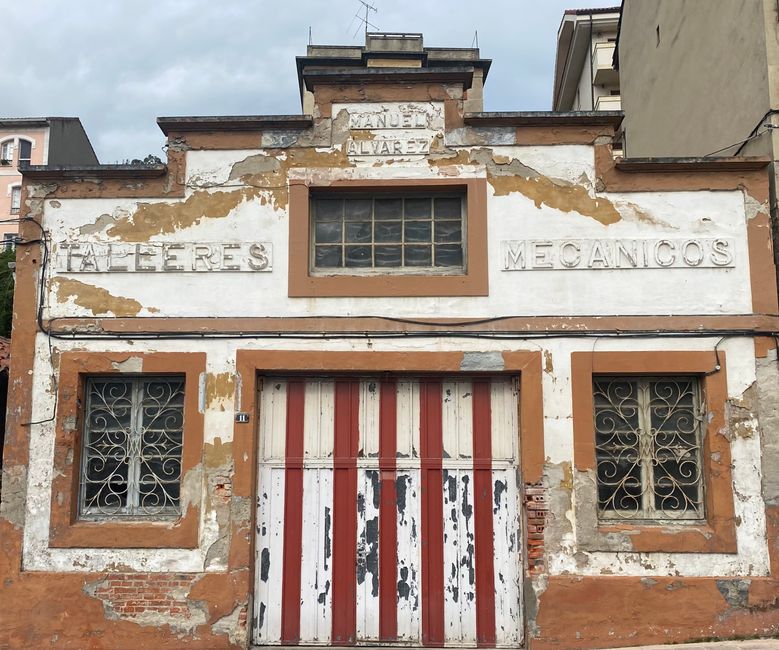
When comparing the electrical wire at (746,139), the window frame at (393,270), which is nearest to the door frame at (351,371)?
the window frame at (393,270)

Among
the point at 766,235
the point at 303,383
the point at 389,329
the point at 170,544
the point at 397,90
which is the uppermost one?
the point at 397,90

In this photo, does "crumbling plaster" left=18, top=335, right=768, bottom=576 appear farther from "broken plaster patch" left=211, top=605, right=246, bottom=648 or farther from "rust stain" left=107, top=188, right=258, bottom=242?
"rust stain" left=107, top=188, right=258, bottom=242

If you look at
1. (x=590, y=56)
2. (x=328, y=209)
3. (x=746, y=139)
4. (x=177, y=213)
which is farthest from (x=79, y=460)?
(x=590, y=56)

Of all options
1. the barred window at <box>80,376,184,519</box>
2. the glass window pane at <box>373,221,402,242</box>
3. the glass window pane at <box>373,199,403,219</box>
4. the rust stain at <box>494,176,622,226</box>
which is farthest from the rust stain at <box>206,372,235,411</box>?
the rust stain at <box>494,176,622,226</box>

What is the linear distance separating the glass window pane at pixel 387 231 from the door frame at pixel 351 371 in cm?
117

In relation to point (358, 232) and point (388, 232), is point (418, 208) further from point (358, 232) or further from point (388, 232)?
point (358, 232)

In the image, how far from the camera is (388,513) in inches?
269

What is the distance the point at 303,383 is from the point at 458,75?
3278mm

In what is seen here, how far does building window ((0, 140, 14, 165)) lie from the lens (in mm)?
38500

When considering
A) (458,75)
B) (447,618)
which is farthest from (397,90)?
(447,618)

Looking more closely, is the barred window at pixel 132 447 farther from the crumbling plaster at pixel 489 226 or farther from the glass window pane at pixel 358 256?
the glass window pane at pixel 358 256

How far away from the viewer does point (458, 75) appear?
7160 millimetres

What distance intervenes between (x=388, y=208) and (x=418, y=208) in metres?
0.29

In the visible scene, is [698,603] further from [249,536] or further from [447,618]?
[249,536]
